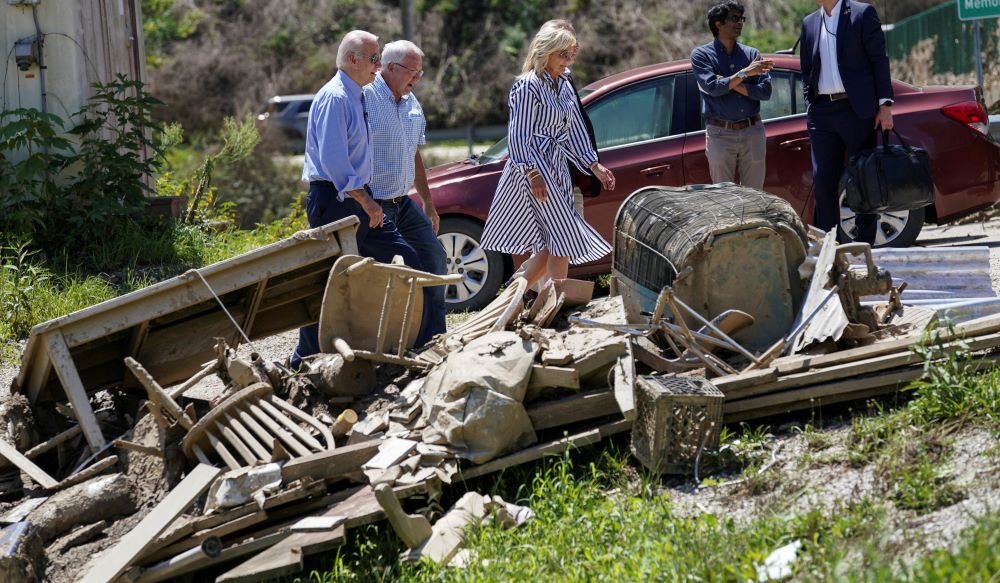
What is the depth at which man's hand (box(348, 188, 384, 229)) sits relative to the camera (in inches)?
262

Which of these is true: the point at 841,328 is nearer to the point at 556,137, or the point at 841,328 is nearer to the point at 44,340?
the point at 556,137

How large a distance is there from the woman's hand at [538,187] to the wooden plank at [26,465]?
10.1 feet

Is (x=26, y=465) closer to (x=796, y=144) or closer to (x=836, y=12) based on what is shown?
(x=836, y=12)

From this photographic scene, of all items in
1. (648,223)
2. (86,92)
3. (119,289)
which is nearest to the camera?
(648,223)

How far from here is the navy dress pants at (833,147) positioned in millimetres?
7641

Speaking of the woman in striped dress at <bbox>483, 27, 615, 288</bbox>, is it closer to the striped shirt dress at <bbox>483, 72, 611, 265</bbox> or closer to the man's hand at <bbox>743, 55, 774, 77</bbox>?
the striped shirt dress at <bbox>483, 72, 611, 265</bbox>

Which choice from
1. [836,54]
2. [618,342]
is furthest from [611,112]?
[618,342]

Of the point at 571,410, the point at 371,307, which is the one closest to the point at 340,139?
the point at 371,307

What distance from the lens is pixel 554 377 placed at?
5383 mm

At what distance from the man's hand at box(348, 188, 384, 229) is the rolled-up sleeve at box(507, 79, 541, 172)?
91 centimetres

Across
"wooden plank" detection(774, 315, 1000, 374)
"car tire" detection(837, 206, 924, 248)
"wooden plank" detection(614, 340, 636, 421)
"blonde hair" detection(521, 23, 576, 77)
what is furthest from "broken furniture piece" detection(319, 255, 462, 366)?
"car tire" detection(837, 206, 924, 248)

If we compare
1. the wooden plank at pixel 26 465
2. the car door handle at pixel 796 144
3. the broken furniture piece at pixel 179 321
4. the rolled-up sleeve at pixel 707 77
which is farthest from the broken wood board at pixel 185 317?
the car door handle at pixel 796 144

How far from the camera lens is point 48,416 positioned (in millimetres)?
6242

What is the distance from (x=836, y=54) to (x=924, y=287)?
183cm
